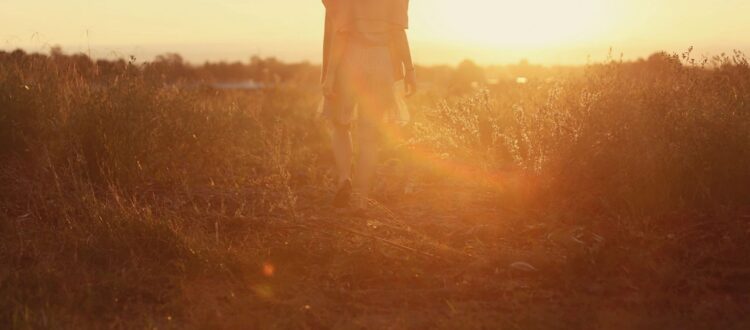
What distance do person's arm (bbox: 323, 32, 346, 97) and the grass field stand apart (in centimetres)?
95

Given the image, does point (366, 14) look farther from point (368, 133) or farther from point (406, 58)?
point (368, 133)

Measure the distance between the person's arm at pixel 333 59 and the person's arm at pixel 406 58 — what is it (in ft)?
1.45

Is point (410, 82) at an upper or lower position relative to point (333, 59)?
lower

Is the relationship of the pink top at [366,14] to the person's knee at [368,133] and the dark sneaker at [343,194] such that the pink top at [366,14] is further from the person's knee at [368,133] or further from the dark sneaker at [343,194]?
the dark sneaker at [343,194]

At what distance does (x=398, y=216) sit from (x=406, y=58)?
1233mm

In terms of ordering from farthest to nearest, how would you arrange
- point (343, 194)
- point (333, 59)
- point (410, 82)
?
point (343, 194) → point (410, 82) → point (333, 59)

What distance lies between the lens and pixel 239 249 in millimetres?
5688

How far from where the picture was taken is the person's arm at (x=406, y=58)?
22.3 ft

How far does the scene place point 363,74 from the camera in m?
6.63

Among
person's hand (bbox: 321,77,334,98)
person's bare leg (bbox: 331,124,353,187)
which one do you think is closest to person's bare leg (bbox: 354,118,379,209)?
person's bare leg (bbox: 331,124,353,187)

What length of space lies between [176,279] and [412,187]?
336 centimetres

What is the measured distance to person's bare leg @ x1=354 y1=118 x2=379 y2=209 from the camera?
6.79m

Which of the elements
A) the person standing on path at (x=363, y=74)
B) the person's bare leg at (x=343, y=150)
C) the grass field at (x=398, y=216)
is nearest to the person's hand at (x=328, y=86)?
the person standing on path at (x=363, y=74)

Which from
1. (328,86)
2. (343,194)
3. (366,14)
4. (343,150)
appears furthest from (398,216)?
(366,14)
